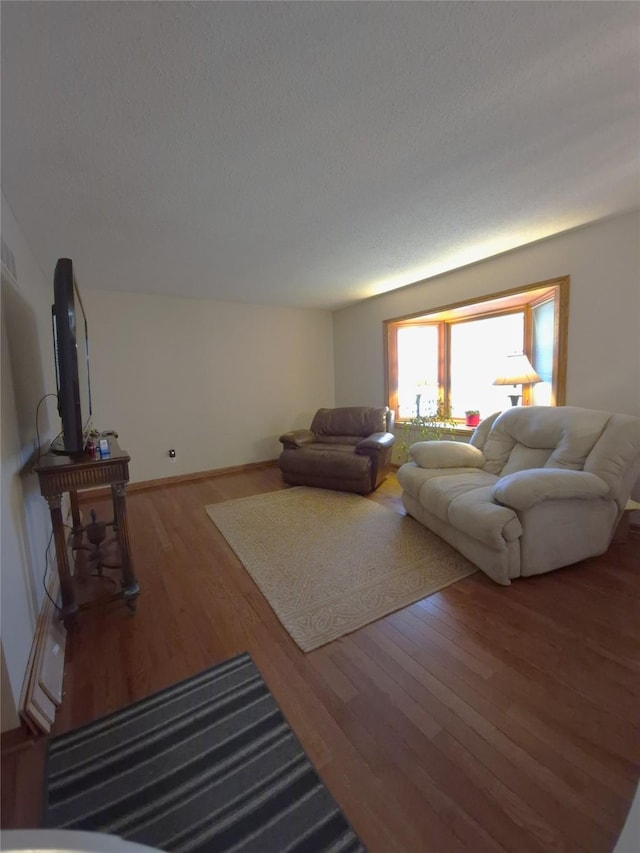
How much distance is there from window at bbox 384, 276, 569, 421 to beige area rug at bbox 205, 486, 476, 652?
5.76 ft

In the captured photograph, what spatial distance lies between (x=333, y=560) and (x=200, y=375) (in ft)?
9.94

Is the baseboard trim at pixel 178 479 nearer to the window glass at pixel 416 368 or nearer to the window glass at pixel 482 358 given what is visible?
the window glass at pixel 416 368

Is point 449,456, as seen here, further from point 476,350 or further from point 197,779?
point 197,779

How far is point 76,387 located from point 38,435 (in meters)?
0.67

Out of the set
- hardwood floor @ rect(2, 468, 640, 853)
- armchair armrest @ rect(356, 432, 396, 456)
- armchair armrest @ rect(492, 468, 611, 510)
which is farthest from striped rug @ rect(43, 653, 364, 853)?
armchair armrest @ rect(356, 432, 396, 456)

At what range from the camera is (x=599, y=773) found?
3.37 ft

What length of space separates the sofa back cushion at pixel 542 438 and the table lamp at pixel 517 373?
402mm

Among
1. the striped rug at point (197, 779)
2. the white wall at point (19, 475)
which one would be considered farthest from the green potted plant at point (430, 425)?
the white wall at point (19, 475)

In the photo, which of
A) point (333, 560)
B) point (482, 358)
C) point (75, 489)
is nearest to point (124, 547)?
point (75, 489)

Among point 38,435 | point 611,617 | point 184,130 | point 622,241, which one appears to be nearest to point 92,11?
point 184,130

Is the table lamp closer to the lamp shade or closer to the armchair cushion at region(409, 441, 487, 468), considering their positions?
the lamp shade

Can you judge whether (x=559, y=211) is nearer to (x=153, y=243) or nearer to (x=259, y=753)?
(x=153, y=243)

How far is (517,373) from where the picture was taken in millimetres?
3055

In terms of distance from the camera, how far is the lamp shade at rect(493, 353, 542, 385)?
9.87 feet
